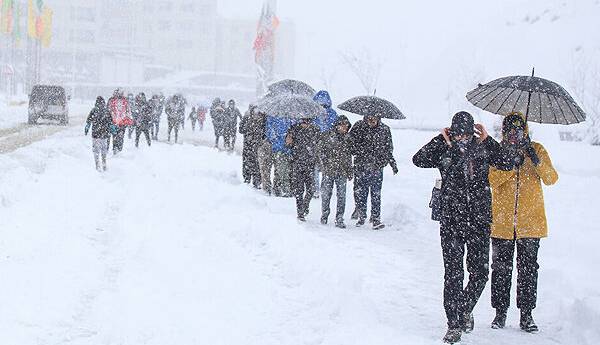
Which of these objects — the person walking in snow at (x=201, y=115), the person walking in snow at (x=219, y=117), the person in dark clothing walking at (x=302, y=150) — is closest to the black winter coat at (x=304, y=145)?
the person in dark clothing walking at (x=302, y=150)

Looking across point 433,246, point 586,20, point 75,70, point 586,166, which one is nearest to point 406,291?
point 433,246

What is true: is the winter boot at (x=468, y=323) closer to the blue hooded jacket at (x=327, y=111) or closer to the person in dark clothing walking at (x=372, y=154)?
the person in dark clothing walking at (x=372, y=154)

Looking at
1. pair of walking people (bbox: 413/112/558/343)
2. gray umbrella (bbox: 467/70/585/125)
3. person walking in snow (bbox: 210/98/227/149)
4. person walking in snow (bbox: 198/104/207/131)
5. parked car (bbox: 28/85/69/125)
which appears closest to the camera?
pair of walking people (bbox: 413/112/558/343)

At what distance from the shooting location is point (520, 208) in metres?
6.13

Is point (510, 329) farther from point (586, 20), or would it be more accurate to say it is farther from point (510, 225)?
point (586, 20)

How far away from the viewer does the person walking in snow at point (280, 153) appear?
1400 cm

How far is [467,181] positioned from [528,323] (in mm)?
1626

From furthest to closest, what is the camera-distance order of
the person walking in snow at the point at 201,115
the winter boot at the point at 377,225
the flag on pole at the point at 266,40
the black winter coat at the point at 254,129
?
the person walking in snow at the point at 201,115
the flag on pole at the point at 266,40
the black winter coat at the point at 254,129
the winter boot at the point at 377,225

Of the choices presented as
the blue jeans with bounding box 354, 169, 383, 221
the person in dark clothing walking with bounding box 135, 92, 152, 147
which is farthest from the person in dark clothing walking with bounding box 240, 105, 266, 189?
the person in dark clothing walking with bounding box 135, 92, 152, 147

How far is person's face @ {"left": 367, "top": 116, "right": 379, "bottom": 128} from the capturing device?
1078cm

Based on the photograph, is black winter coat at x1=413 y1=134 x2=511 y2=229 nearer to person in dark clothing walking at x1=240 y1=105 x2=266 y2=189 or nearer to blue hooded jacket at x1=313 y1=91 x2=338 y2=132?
blue hooded jacket at x1=313 y1=91 x2=338 y2=132

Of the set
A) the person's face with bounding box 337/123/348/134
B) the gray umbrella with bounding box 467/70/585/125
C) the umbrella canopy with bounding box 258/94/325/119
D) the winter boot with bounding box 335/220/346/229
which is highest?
the gray umbrella with bounding box 467/70/585/125

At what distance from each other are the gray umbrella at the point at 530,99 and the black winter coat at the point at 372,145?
4.35 metres

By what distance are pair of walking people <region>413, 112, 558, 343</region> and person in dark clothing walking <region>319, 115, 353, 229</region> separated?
16.4 feet
